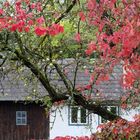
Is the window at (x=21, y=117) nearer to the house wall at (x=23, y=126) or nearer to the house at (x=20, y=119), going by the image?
the house at (x=20, y=119)

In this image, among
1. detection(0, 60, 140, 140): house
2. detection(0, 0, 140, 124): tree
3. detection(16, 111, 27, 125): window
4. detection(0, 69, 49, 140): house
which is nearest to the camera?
detection(0, 0, 140, 124): tree

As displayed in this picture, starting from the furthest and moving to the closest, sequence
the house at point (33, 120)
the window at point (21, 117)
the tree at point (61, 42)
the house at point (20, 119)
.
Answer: the window at point (21, 117) → the house at point (20, 119) → the house at point (33, 120) → the tree at point (61, 42)

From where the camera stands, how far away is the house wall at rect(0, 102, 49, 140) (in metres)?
26.5

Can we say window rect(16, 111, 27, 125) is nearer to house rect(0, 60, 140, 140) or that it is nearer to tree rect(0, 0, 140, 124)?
house rect(0, 60, 140, 140)

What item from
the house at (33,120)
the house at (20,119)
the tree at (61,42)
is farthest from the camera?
the house at (20,119)

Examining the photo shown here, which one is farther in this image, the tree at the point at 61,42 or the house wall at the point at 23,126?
the house wall at the point at 23,126

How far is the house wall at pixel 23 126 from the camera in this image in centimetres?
2648

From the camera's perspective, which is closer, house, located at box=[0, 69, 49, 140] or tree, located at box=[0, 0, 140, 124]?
tree, located at box=[0, 0, 140, 124]

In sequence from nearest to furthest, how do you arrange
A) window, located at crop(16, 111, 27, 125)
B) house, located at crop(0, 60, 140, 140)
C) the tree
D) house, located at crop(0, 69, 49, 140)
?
the tree < house, located at crop(0, 60, 140, 140) < house, located at crop(0, 69, 49, 140) < window, located at crop(16, 111, 27, 125)

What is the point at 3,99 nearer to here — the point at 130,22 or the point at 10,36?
the point at 10,36

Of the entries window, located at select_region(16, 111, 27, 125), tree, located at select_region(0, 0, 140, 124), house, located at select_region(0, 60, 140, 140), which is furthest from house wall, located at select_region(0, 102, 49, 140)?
tree, located at select_region(0, 0, 140, 124)

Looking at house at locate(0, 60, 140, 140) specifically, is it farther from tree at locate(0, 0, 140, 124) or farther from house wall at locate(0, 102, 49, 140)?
tree at locate(0, 0, 140, 124)

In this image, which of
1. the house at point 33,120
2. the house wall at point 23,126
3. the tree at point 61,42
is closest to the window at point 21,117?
the house at point 33,120

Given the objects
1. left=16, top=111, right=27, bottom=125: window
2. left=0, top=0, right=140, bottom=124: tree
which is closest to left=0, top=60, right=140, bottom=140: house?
left=16, top=111, right=27, bottom=125: window
